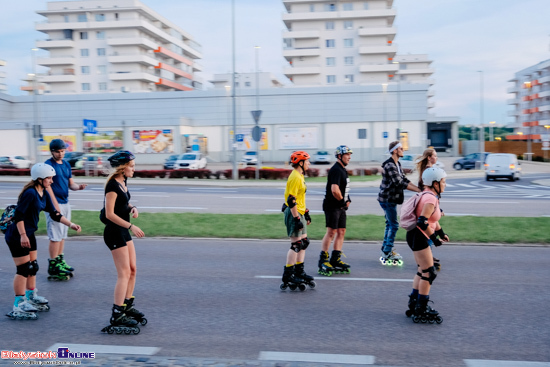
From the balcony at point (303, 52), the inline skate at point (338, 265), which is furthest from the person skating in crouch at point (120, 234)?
the balcony at point (303, 52)

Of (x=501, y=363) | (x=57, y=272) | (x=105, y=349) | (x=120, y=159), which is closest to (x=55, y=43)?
(x=57, y=272)

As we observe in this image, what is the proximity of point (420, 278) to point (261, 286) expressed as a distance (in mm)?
2424

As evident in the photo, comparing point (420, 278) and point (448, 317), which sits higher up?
point (420, 278)

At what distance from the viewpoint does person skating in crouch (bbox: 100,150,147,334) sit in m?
5.41

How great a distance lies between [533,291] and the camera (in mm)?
6992

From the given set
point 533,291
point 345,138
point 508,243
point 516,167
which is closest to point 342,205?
point 533,291

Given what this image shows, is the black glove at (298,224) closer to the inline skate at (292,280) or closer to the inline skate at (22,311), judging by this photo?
the inline skate at (292,280)

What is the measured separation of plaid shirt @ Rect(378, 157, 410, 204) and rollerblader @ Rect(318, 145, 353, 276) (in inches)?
31.6

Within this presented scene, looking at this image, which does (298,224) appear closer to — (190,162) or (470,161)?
(190,162)

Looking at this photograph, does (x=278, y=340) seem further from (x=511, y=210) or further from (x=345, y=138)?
(x=345, y=138)

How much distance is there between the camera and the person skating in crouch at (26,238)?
5891 mm

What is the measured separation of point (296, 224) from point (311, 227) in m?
5.42

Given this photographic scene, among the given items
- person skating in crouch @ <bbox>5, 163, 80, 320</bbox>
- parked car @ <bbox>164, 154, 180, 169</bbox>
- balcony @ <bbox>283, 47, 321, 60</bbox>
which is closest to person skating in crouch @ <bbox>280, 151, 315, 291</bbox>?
person skating in crouch @ <bbox>5, 163, 80, 320</bbox>

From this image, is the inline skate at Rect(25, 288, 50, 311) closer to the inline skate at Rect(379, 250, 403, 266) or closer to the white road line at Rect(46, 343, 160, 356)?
the white road line at Rect(46, 343, 160, 356)
